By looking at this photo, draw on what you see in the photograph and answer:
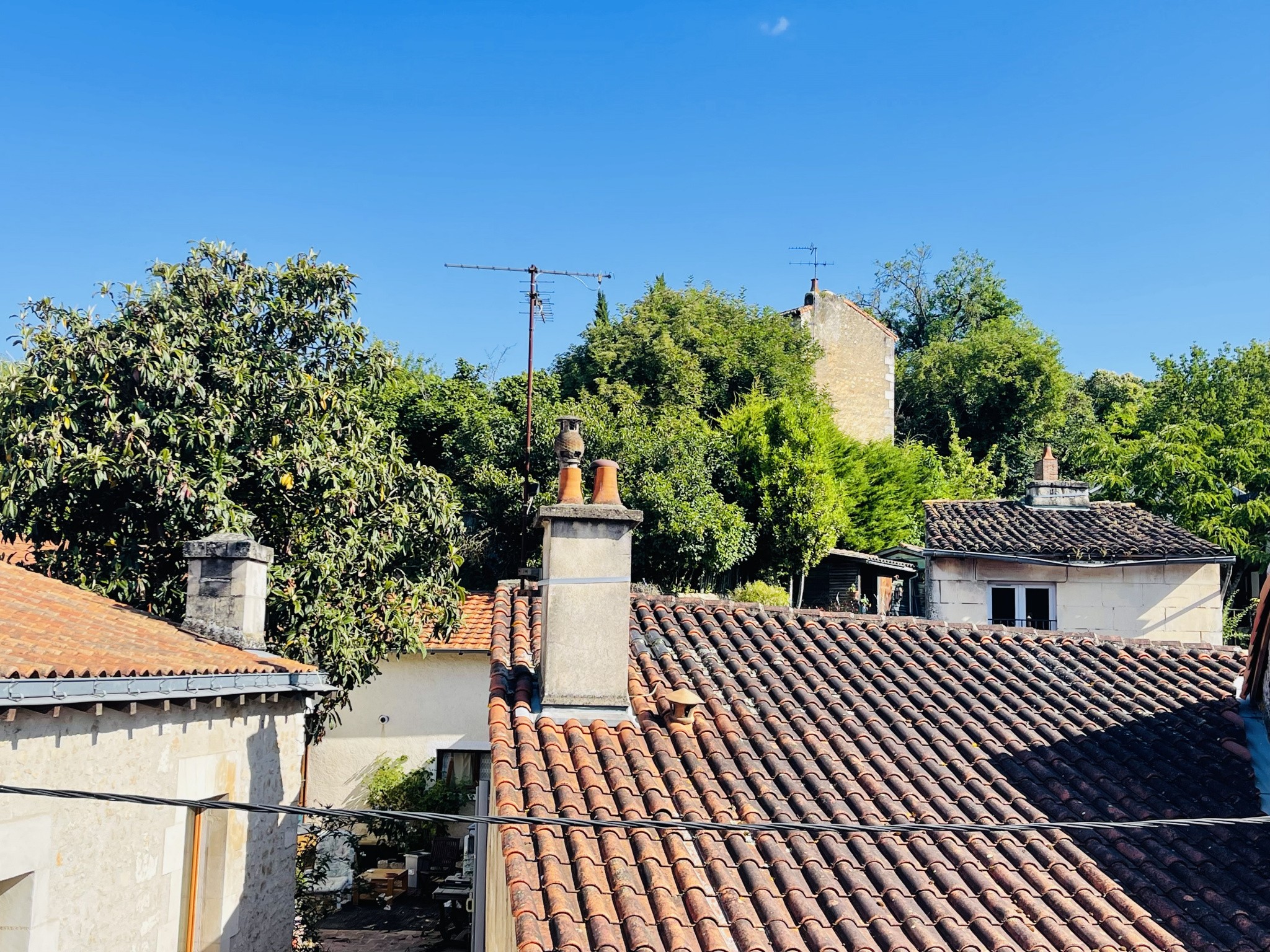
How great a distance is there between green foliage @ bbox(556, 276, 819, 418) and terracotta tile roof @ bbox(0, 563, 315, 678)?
809 inches

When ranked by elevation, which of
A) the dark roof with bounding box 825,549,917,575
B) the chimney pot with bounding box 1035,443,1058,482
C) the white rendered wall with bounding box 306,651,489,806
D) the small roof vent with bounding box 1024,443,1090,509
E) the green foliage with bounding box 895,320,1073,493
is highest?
the green foliage with bounding box 895,320,1073,493

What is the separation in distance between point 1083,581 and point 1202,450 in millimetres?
10751

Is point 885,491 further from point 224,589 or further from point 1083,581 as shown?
point 224,589

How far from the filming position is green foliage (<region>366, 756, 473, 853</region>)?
17.7 m

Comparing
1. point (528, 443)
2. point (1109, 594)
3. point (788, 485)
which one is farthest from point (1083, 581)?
point (528, 443)

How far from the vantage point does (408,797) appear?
59.4 ft

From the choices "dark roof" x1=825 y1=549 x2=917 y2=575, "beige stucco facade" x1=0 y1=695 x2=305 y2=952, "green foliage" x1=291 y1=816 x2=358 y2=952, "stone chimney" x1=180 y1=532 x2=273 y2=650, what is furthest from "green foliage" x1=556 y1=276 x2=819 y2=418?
"beige stucco facade" x1=0 y1=695 x2=305 y2=952

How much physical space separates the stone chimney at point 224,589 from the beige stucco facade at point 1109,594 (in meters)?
13.3

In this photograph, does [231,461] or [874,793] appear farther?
[231,461]

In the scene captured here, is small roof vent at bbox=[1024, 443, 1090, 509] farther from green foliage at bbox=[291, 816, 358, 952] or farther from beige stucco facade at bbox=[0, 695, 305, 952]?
beige stucco facade at bbox=[0, 695, 305, 952]

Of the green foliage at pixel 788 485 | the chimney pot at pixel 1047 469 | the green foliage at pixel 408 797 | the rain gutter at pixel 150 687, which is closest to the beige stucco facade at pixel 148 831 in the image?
the rain gutter at pixel 150 687

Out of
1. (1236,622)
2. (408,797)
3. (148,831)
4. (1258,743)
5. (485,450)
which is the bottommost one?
(408,797)

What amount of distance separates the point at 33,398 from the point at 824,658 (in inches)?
387

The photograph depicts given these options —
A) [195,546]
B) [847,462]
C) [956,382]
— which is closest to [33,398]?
[195,546]
